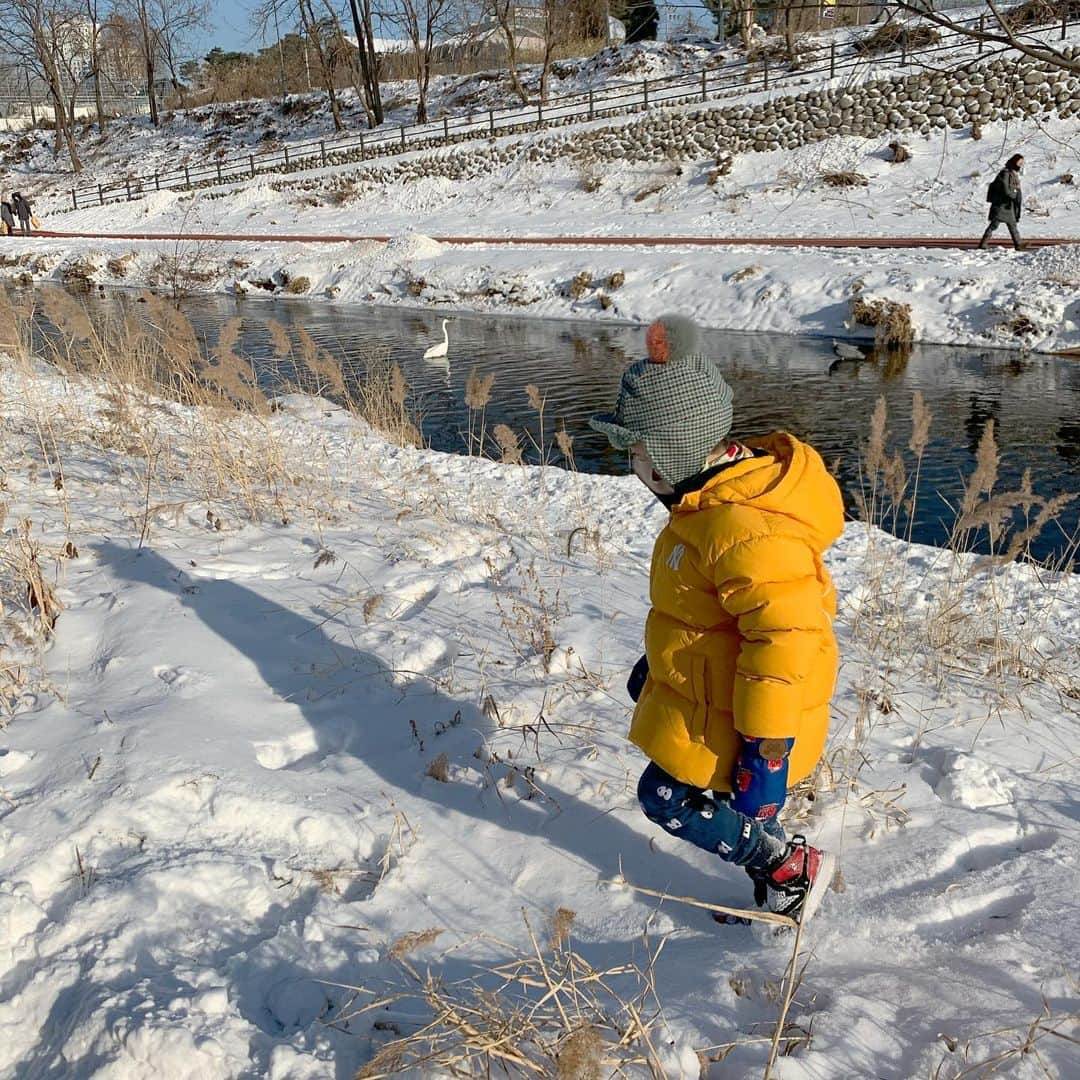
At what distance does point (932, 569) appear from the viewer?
5.61m

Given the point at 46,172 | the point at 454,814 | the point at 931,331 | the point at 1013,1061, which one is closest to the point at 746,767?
the point at 1013,1061

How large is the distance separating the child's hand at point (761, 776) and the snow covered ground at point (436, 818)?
1.29 feet

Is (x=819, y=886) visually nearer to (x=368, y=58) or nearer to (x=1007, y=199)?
(x=1007, y=199)

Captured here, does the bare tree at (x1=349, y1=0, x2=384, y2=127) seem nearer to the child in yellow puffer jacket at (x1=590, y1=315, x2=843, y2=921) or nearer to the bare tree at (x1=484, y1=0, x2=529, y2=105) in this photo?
the bare tree at (x1=484, y1=0, x2=529, y2=105)

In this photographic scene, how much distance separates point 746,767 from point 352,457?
5761 millimetres

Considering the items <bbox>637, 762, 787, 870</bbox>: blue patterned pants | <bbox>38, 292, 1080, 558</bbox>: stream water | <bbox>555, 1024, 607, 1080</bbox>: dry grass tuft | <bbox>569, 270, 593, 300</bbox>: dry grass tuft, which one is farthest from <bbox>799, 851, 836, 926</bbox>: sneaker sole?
<bbox>569, 270, 593, 300</bbox>: dry grass tuft

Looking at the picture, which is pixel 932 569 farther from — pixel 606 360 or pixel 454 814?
pixel 606 360

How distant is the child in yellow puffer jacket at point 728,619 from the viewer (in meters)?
2.15

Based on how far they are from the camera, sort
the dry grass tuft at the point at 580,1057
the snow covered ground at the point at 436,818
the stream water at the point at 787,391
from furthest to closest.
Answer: the stream water at the point at 787,391 < the snow covered ground at the point at 436,818 < the dry grass tuft at the point at 580,1057

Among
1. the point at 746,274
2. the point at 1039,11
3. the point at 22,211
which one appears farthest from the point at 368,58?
the point at 1039,11

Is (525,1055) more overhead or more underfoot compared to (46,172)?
more underfoot

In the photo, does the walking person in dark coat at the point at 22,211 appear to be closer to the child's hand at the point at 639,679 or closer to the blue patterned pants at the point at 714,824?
the child's hand at the point at 639,679

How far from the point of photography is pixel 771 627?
83.6 inches

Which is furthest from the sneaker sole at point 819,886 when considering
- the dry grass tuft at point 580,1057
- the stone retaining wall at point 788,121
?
the stone retaining wall at point 788,121
